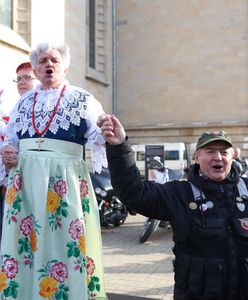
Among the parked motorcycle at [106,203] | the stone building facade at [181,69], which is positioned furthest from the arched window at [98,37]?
the parked motorcycle at [106,203]

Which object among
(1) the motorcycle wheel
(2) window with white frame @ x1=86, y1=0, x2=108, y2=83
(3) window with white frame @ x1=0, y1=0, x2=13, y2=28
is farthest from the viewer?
(2) window with white frame @ x1=86, y1=0, x2=108, y2=83

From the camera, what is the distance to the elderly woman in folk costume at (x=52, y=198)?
7.95ft

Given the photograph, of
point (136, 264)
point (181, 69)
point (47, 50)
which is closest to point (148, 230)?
point (136, 264)

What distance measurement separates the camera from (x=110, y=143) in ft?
6.50

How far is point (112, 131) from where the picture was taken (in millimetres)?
1977

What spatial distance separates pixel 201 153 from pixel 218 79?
1707cm

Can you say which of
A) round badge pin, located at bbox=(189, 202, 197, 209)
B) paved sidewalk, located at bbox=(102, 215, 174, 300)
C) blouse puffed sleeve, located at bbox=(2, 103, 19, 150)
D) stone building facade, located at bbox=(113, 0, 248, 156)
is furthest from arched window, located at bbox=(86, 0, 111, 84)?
round badge pin, located at bbox=(189, 202, 197, 209)

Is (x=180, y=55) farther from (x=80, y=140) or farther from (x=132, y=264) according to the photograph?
(x=80, y=140)

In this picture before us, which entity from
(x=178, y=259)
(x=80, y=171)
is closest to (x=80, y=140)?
(x=80, y=171)

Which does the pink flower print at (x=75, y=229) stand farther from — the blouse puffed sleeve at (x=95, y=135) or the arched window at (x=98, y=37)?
the arched window at (x=98, y=37)

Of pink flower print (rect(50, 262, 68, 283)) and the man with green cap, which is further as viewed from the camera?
pink flower print (rect(50, 262, 68, 283))

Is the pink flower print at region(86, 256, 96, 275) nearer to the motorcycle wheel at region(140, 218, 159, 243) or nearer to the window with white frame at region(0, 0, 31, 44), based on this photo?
the motorcycle wheel at region(140, 218, 159, 243)

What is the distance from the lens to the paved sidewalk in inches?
167

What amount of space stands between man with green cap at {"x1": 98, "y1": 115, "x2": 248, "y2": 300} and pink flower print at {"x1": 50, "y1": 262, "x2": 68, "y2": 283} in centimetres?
62
